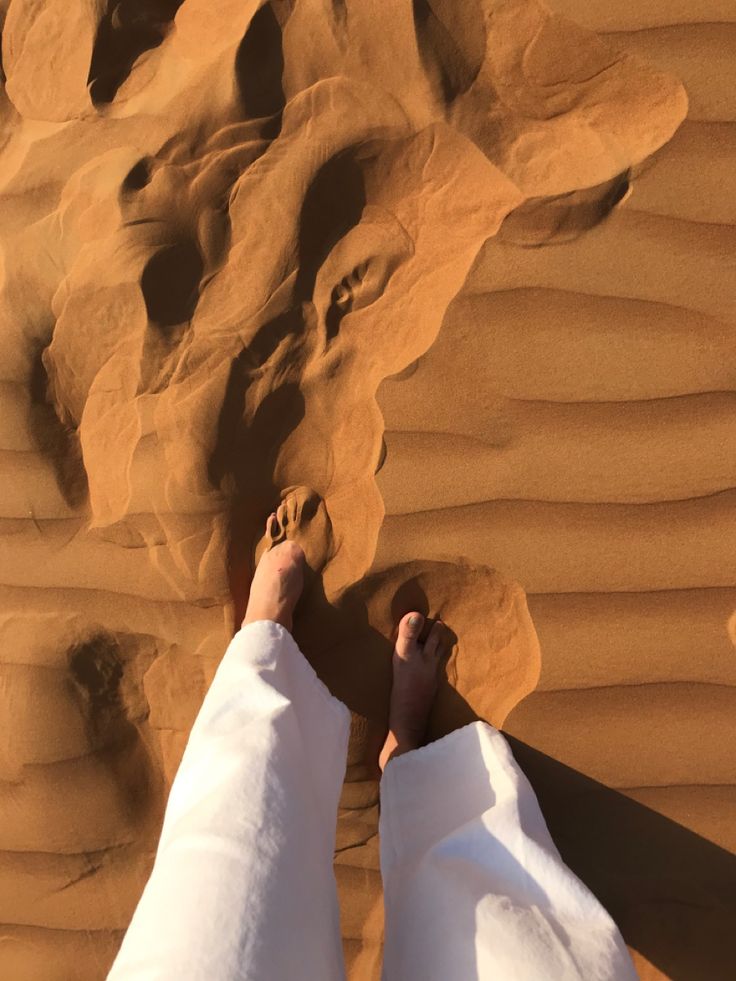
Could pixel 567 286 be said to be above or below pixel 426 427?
above

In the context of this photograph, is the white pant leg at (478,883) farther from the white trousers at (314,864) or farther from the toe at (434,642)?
the toe at (434,642)

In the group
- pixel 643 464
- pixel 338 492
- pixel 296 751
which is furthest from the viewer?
pixel 338 492

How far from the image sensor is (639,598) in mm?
1315

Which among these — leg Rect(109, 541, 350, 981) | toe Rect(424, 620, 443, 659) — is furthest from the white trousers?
toe Rect(424, 620, 443, 659)

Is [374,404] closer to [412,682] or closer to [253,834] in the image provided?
[412,682]

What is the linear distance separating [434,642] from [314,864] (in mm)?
489

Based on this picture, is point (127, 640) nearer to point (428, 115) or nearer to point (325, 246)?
point (325, 246)

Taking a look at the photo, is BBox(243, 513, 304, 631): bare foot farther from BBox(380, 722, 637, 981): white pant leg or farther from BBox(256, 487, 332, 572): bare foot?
BBox(380, 722, 637, 981): white pant leg

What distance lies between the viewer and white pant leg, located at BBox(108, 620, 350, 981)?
85 centimetres

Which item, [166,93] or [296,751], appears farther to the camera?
[166,93]

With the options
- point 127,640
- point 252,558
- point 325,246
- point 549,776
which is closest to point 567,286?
point 325,246

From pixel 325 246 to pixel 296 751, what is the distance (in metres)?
0.89

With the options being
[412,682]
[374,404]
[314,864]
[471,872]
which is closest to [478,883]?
[471,872]

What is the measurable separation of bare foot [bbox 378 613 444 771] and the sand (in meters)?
0.04
